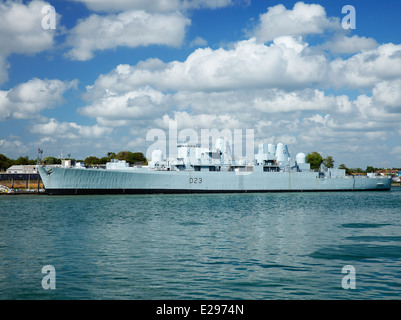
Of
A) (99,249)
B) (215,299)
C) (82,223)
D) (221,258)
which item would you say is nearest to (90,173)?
(82,223)

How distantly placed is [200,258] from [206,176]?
44.0 meters

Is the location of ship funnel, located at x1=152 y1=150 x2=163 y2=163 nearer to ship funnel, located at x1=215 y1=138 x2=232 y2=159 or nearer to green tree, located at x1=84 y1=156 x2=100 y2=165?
ship funnel, located at x1=215 y1=138 x2=232 y2=159

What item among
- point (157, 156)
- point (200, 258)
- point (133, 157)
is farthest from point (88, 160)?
point (200, 258)

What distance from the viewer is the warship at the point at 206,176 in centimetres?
5075

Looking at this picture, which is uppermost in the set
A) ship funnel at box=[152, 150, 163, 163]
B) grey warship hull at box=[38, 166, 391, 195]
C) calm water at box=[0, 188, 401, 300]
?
ship funnel at box=[152, 150, 163, 163]

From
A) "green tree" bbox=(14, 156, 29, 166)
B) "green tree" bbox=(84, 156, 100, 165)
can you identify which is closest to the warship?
"green tree" bbox=(84, 156, 100, 165)

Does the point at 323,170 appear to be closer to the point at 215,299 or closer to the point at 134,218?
the point at 134,218

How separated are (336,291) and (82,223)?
56.3 feet

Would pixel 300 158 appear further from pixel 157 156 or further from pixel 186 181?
pixel 157 156

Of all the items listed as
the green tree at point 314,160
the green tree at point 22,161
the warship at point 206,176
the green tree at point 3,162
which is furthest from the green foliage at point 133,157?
the warship at point 206,176

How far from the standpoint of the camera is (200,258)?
13898 millimetres

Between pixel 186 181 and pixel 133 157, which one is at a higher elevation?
pixel 133 157

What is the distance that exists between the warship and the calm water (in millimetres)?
26746

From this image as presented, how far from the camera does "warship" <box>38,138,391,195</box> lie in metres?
50.8
